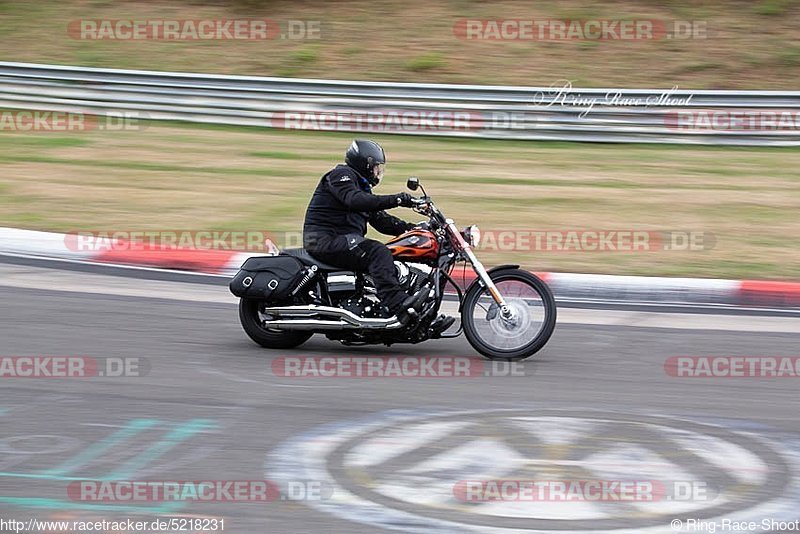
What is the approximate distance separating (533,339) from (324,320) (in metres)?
1.43

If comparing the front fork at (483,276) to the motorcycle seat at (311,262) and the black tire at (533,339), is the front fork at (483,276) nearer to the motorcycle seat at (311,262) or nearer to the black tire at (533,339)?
the black tire at (533,339)

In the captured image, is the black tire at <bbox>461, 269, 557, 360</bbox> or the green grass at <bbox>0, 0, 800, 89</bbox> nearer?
the black tire at <bbox>461, 269, 557, 360</bbox>

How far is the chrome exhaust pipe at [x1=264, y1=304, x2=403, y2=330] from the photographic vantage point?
8148 mm

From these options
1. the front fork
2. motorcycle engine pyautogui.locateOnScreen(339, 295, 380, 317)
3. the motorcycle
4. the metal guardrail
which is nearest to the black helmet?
the motorcycle

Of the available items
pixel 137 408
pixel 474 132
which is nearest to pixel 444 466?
pixel 137 408

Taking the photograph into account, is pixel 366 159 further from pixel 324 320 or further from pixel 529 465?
pixel 529 465

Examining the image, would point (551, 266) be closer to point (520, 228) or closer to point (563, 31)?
point (520, 228)

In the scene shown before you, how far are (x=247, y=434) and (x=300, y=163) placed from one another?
31.7 feet

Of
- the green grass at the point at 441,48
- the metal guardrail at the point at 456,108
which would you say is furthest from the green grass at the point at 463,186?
the green grass at the point at 441,48

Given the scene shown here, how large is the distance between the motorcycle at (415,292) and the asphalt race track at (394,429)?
204mm

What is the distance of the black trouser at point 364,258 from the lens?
8062 mm

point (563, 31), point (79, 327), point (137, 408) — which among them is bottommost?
point (137, 408)

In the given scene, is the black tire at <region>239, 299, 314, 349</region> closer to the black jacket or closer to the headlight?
the black jacket

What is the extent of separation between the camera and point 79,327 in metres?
8.94
